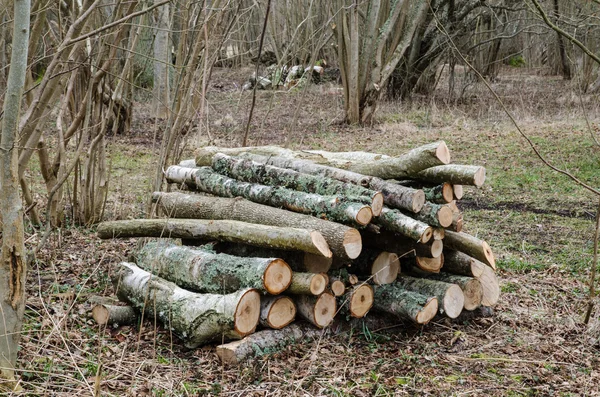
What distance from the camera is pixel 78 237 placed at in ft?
23.1

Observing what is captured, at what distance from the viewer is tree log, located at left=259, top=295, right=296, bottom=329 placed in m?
4.52

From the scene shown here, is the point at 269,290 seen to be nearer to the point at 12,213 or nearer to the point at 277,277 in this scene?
the point at 277,277

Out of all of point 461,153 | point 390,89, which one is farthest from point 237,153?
point 390,89

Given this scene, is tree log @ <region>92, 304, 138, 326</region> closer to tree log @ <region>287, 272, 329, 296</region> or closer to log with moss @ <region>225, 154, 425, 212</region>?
tree log @ <region>287, 272, 329, 296</region>

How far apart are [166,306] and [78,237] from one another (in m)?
2.79

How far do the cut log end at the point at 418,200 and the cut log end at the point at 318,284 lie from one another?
3.07 ft

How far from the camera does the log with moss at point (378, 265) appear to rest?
5.04m

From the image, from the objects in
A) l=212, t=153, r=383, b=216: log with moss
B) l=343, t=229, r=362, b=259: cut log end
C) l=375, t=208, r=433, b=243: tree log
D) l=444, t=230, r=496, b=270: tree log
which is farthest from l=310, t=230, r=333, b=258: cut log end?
l=444, t=230, r=496, b=270: tree log

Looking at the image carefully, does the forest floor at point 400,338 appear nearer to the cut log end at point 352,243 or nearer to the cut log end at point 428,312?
the cut log end at point 428,312

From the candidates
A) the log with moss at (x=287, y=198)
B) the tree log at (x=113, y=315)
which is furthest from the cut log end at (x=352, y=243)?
the tree log at (x=113, y=315)

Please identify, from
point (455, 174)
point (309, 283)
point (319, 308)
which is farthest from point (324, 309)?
point (455, 174)

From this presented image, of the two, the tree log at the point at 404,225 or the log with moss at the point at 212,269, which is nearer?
the log with moss at the point at 212,269

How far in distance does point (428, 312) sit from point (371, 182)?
1161mm

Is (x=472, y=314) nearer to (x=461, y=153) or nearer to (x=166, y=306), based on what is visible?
(x=166, y=306)
